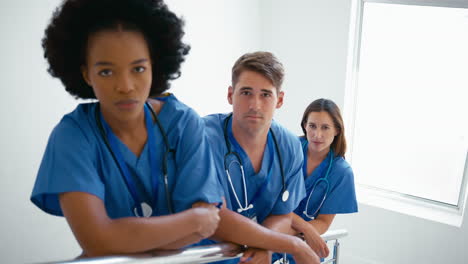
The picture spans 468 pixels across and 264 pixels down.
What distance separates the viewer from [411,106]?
12.2 ft

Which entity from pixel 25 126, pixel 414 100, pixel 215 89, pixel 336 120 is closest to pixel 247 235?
pixel 336 120

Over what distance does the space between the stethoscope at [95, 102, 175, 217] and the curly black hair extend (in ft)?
0.35

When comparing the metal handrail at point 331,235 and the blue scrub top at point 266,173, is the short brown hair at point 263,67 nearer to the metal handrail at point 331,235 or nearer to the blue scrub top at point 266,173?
the blue scrub top at point 266,173

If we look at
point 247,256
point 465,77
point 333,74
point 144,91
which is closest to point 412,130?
point 465,77

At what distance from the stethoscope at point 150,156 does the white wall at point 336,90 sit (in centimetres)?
270

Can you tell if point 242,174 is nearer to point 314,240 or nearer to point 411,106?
point 314,240

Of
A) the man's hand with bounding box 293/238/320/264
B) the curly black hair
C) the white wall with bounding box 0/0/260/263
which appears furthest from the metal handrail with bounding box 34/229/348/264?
the white wall with bounding box 0/0/260/263

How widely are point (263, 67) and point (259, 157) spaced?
1.22 ft

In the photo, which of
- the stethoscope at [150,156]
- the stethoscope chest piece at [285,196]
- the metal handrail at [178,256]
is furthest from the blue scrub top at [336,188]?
the stethoscope at [150,156]

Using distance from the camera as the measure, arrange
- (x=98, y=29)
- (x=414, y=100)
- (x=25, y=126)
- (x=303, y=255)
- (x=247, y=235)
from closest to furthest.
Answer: (x=98, y=29) < (x=247, y=235) < (x=303, y=255) < (x=25, y=126) < (x=414, y=100)

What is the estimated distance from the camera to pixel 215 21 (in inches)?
141

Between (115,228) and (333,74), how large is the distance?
117 inches

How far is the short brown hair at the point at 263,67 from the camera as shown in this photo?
1630 millimetres

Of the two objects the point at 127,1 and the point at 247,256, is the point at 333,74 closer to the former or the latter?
the point at 247,256
